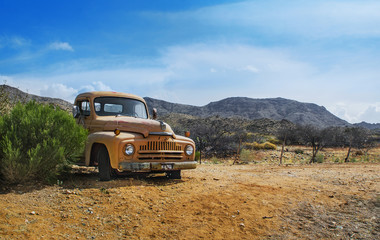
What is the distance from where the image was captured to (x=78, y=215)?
194 inches

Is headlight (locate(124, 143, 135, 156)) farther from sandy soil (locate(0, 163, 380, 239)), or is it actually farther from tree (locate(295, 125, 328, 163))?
tree (locate(295, 125, 328, 163))

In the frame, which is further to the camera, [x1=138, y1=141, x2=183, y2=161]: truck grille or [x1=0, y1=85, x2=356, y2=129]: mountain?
[x1=0, y1=85, x2=356, y2=129]: mountain

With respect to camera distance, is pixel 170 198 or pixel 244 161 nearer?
pixel 170 198

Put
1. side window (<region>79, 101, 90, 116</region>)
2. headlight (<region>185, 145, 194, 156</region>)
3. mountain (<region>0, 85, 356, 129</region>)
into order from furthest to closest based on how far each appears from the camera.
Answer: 1. mountain (<region>0, 85, 356, 129</region>)
2. side window (<region>79, 101, 90, 116</region>)
3. headlight (<region>185, 145, 194, 156</region>)

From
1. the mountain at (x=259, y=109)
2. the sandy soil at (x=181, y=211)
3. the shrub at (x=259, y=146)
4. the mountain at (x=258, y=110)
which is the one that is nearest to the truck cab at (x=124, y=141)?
the sandy soil at (x=181, y=211)

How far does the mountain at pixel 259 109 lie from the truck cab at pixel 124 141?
232 ft

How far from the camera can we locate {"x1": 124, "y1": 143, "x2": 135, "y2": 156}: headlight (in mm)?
6336

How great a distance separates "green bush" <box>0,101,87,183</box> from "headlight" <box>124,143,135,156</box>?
4.01 feet

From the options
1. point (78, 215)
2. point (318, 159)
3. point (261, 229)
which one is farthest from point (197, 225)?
point (318, 159)

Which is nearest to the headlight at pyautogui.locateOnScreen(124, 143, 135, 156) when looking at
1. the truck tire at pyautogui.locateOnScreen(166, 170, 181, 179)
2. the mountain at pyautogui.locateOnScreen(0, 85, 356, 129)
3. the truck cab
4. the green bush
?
the truck cab

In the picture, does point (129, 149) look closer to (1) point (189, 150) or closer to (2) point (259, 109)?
(1) point (189, 150)

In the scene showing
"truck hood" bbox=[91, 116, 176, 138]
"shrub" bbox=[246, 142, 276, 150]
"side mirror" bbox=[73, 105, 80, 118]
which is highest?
"side mirror" bbox=[73, 105, 80, 118]

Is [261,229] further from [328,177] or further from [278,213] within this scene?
[328,177]

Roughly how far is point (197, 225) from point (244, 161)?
13964 millimetres
